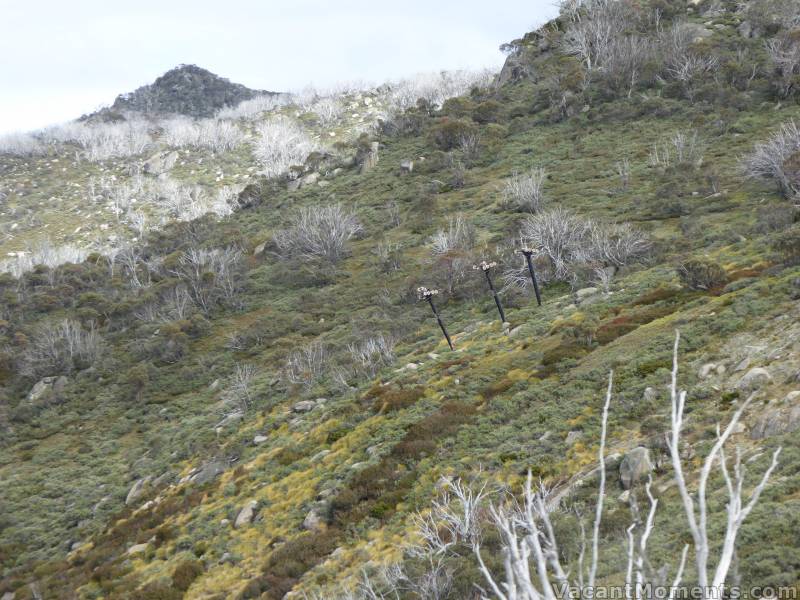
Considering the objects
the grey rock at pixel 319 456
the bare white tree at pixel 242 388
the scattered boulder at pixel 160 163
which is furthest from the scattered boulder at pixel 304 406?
the scattered boulder at pixel 160 163

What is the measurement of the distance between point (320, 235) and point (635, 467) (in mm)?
35693

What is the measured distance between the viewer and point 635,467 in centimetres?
909

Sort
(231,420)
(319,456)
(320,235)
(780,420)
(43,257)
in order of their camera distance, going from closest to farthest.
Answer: (780,420) < (319,456) < (231,420) < (320,235) < (43,257)

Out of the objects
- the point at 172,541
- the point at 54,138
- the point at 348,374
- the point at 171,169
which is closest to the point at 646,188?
the point at 348,374

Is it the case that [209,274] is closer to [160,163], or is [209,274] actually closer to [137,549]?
[137,549]

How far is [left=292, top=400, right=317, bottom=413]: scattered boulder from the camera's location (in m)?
21.4

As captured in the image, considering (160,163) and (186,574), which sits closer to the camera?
(186,574)

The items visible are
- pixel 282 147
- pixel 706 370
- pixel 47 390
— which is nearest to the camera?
pixel 706 370

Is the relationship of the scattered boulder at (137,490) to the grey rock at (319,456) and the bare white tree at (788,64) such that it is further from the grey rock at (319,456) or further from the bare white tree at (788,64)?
the bare white tree at (788,64)

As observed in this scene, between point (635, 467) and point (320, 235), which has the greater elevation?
point (320, 235)

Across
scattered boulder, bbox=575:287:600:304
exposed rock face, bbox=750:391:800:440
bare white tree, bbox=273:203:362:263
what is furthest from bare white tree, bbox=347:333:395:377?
bare white tree, bbox=273:203:362:263

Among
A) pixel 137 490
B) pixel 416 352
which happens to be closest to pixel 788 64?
pixel 416 352

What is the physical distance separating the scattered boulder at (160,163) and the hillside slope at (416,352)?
96.1ft

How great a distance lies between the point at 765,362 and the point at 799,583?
625cm
